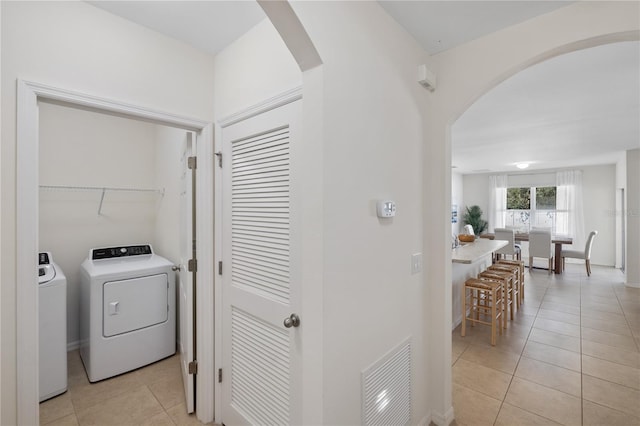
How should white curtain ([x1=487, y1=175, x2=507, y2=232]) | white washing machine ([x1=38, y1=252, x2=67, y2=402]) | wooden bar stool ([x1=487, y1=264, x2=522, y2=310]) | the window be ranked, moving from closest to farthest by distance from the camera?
white washing machine ([x1=38, y1=252, x2=67, y2=402])
wooden bar stool ([x1=487, y1=264, x2=522, y2=310])
the window
white curtain ([x1=487, y1=175, x2=507, y2=232])

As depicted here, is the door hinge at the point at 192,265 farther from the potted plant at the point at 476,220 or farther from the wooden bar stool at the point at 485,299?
the potted plant at the point at 476,220

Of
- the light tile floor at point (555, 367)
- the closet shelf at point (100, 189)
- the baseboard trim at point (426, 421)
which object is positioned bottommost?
the light tile floor at point (555, 367)

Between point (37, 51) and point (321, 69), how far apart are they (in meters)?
1.36

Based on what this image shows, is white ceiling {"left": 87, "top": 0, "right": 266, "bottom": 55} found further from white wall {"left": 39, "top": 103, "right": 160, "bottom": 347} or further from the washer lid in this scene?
white wall {"left": 39, "top": 103, "right": 160, "bottom": 347}

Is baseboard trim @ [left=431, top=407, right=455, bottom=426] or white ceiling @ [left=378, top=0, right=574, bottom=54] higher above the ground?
white ceiling @ [left=378, top=0, right=574, bottom=54]

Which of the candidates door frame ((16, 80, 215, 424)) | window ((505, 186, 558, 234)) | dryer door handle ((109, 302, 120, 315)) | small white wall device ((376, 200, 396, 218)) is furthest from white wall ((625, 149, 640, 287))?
dryer door handle ((109, 302, 120, 315))

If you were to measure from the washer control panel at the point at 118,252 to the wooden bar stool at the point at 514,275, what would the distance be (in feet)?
14.7

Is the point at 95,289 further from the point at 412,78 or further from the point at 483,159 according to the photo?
the point at 483,159

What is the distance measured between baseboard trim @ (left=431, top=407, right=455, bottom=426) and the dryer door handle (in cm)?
266

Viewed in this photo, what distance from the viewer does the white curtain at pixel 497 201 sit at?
28.5 feet

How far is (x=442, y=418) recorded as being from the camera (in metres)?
1.93

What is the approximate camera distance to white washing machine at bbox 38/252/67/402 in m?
2.19

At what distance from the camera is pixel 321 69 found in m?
1.20

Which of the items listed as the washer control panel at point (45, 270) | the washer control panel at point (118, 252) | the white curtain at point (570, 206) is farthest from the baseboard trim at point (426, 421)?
the white curtain at point (570, 206)
